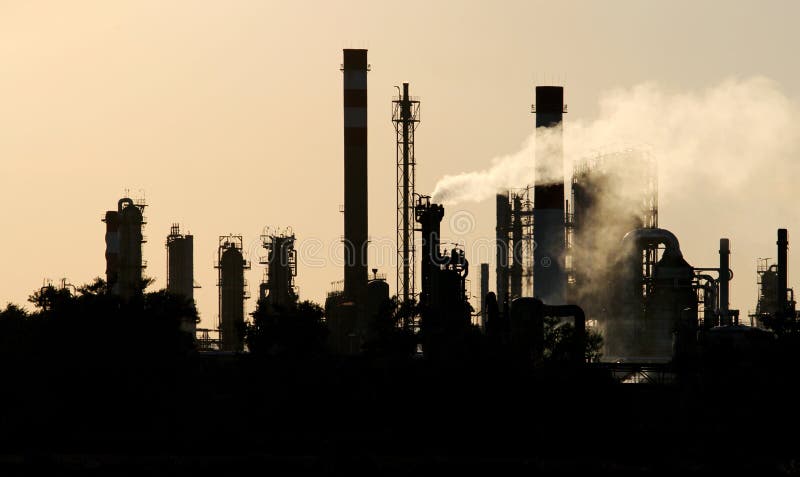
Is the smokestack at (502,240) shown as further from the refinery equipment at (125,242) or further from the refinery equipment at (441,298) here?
the refinery equipment at (441,298)

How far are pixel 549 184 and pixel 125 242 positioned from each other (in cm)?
2324

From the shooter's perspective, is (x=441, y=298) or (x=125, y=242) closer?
(x=441, y=298)

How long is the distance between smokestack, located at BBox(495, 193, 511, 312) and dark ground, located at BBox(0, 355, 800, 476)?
1981 inches

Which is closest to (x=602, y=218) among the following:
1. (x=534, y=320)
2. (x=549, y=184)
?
(x=549, y=184)

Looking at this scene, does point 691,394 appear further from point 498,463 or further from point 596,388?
point 498,463

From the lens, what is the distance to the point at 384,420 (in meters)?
63.8

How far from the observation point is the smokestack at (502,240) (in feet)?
395

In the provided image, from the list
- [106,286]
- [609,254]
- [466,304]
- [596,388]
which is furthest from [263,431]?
[609,254]

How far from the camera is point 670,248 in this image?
326ft

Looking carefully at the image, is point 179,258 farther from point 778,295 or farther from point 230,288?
point 778,295

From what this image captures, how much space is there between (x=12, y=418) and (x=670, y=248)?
148ft

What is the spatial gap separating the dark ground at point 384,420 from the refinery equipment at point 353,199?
34.2m

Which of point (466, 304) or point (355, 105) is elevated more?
point (355, 105)

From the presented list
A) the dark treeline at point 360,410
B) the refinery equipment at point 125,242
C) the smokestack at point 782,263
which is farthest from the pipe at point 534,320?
the refinery equipment at point 125,242
